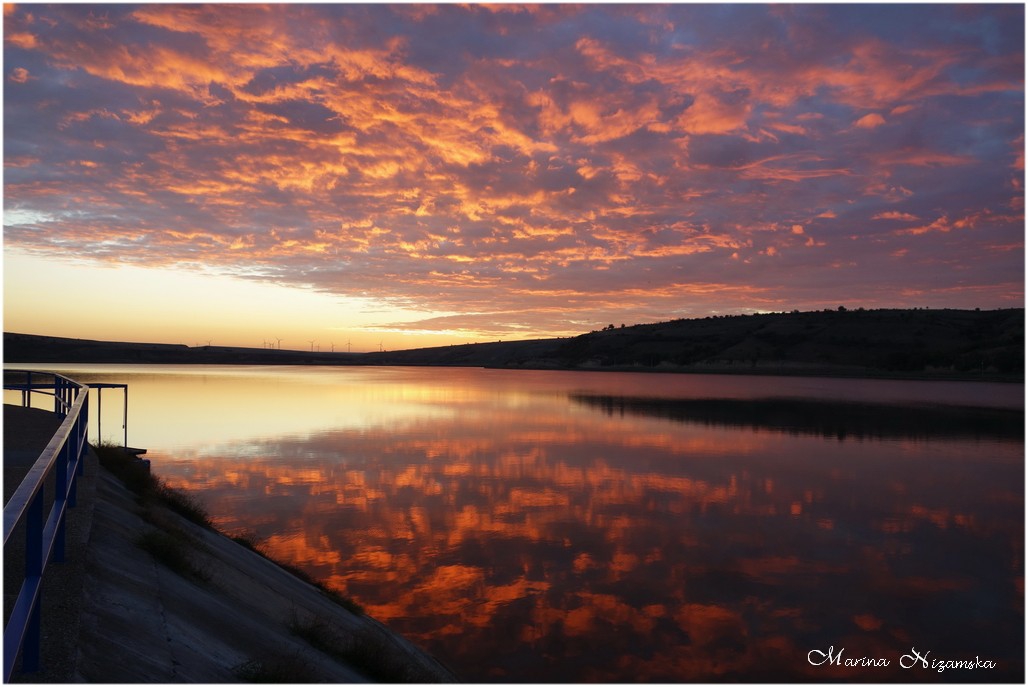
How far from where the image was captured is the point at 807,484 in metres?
21.9

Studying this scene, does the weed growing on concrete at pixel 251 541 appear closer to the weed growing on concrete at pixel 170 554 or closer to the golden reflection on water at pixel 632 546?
the golden reflection on water at pixel 632 546

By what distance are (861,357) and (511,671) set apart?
5522 inches

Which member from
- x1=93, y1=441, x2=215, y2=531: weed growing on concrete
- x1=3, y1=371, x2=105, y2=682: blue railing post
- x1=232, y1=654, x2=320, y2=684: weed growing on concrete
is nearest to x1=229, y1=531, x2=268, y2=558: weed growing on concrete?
x1=93, y1=441, x2=215, y2=531: weed growing on concrete

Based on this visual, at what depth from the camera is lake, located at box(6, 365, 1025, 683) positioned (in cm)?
986

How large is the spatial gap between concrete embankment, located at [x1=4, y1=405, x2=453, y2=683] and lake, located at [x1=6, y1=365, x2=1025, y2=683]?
1396 mm

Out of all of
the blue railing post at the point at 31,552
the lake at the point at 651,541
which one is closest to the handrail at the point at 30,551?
the blue railing post at the point at 31,552

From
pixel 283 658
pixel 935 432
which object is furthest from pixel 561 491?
pixel 935 432

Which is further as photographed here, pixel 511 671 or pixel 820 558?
pixel 820 558

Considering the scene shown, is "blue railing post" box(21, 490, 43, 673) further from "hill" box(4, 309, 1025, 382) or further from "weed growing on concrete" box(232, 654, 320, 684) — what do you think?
"hill" box(4, 309, 1025, 382)

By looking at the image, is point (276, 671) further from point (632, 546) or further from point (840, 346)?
point (840, 346)

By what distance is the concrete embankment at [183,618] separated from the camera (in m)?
5.55

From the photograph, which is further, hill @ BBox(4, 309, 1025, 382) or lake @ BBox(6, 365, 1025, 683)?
hill @ BBox(4, 309, 1025, 382)

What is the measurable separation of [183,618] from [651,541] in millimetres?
10297

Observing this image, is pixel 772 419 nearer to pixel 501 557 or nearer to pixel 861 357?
pixel 501 557
